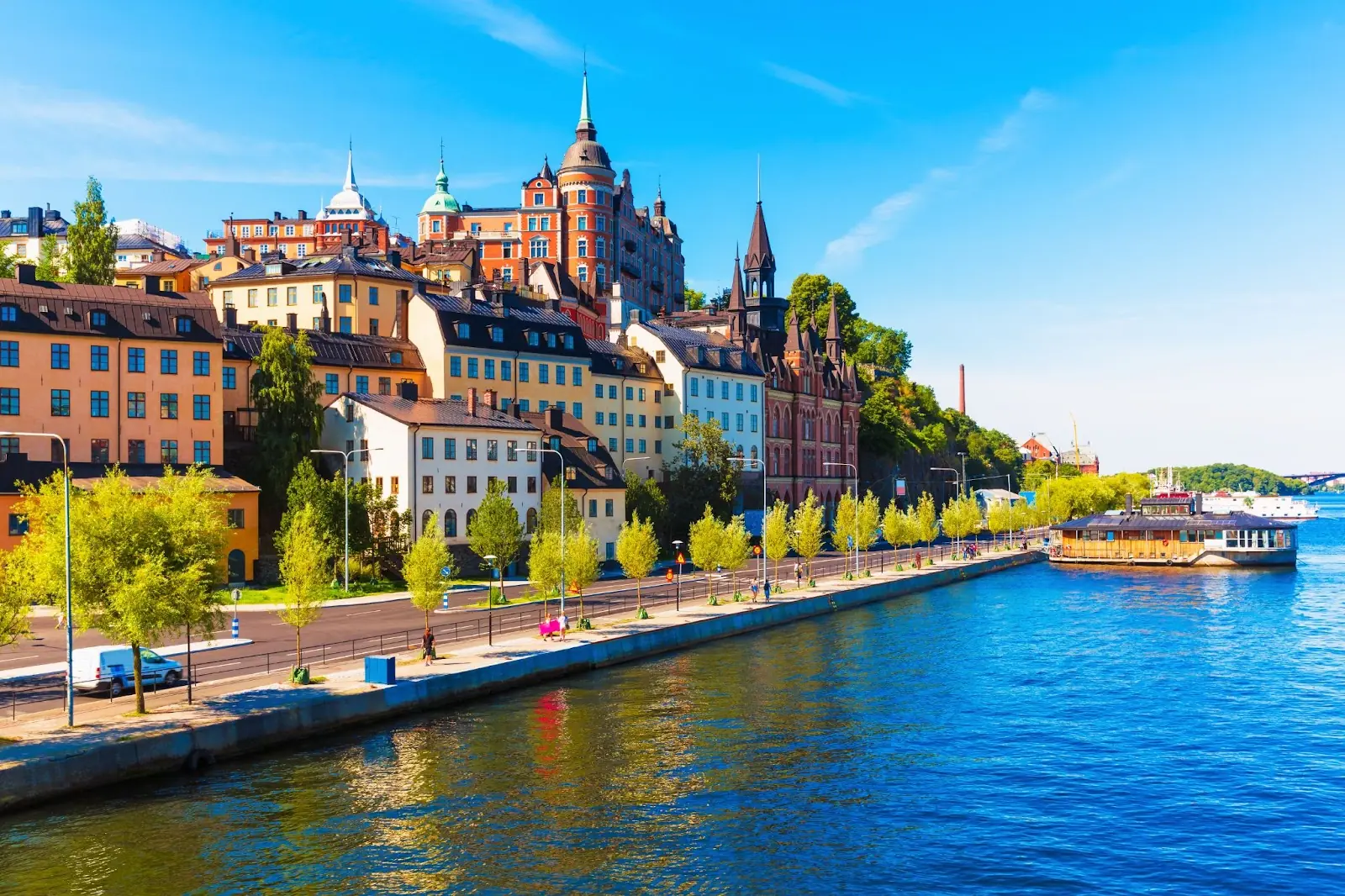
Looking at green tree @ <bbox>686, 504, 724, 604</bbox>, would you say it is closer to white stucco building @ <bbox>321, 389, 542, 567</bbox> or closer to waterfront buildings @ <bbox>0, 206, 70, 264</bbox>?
white stucco building @ <bbox>321, 389, 542, 567</bbox>

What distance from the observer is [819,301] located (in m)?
181

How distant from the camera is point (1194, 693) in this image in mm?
54906

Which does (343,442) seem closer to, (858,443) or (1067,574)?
(1067,574)

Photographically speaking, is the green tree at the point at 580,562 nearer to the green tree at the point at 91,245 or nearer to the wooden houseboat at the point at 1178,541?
the green tree at the point at 91,245

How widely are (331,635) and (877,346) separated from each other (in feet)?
489

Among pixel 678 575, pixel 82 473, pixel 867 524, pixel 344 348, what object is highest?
pixel 344 348

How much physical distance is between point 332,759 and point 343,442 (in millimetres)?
51968

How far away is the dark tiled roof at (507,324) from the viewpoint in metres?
102

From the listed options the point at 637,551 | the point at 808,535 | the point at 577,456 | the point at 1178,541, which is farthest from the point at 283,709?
the point at 1178,541

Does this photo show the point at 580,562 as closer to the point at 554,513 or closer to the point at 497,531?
the point at 497,531

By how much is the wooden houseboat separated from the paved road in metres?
71.2

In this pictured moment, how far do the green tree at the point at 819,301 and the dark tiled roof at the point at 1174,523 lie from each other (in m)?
50.0

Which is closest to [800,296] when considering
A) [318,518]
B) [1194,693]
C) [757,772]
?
[318,518]

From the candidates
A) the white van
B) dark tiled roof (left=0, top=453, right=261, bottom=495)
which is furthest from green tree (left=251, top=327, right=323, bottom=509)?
the white van
